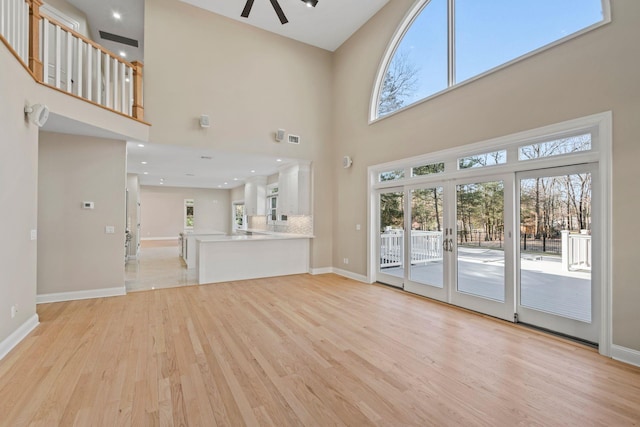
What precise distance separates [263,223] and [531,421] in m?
8.24

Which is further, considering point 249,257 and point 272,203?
point 272,203

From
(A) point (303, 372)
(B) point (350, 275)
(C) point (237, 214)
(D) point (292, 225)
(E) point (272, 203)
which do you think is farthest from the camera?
(C) point (237, 214)

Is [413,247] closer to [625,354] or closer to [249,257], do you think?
[625,354]

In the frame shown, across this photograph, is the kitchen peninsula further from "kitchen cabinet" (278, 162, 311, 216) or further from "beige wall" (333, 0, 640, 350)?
"beige wall" (333, 0, 640, 350)

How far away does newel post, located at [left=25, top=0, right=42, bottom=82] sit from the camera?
3316mm

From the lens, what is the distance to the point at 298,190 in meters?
6.70

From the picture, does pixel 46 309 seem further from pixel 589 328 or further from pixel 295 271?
pixel 589 328

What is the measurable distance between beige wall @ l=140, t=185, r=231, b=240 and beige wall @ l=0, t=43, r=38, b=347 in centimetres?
1152

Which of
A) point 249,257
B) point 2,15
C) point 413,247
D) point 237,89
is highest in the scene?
point 237,89

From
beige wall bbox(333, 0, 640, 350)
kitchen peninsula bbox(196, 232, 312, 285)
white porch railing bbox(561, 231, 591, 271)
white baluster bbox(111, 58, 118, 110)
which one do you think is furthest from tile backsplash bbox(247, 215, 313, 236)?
white porch railing bbox(561, 231, 591, 271)

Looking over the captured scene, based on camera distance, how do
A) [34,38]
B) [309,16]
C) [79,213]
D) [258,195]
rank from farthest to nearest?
[258,195] → [309,16] → [79,213] → [34,38]

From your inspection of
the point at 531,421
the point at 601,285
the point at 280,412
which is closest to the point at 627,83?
the point at 601,285

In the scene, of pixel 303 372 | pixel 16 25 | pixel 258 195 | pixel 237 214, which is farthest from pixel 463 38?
pixel 237 214

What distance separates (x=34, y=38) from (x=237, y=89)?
9.66 ft
